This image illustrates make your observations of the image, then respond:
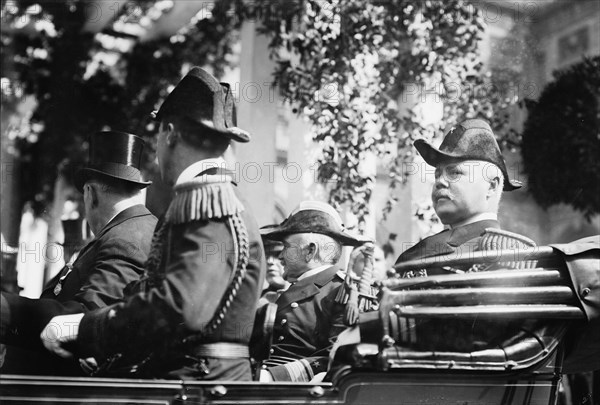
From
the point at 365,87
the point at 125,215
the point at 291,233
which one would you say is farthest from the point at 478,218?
the point at 365,87

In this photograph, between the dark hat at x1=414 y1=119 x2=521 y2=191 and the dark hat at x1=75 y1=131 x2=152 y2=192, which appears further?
the dark hat at x1=414 y1=119 x2=521 y2=191

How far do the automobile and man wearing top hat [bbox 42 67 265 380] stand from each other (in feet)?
0.52

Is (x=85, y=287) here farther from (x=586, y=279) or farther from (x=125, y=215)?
(x=586, y=279)

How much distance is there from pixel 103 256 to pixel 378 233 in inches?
137

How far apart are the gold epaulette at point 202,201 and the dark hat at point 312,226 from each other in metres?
1.35

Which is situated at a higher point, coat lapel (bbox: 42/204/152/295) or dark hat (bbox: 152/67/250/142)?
dark hat (bbox: 152/67/250/142)

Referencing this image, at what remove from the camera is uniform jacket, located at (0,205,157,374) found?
3.01 m

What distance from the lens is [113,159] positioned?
3.70 m

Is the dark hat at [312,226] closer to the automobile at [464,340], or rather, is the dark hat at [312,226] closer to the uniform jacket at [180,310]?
the automobile at [464,340]

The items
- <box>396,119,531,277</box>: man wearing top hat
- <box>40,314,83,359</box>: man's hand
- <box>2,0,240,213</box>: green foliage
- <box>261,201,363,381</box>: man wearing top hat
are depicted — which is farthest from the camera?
<box>2,0,240,213</box>: green foliage

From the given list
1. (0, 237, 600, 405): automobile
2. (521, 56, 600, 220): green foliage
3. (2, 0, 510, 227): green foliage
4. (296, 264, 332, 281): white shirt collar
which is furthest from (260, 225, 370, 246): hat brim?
(521, 56, 600, 220): green foliage

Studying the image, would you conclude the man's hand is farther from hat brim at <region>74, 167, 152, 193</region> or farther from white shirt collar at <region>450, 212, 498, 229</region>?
white shirt collar at <region>450, 212, 498, 229</region>

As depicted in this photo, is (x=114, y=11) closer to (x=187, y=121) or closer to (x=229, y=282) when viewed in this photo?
(x=187, y=121)

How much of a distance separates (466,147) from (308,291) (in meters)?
1.01
